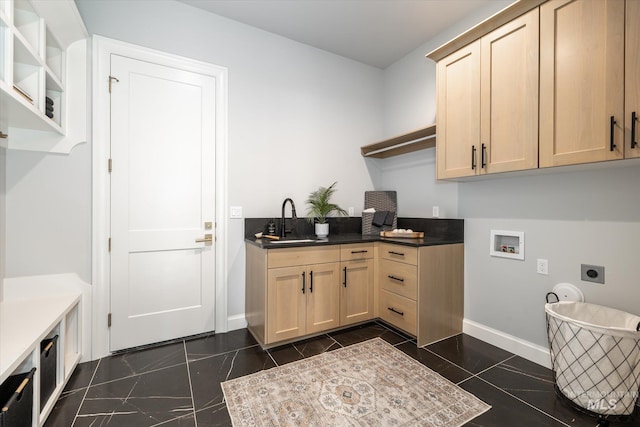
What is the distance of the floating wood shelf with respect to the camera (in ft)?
8.53

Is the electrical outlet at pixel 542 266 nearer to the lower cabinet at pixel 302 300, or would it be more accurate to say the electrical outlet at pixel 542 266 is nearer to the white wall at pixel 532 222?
the white wall at pixel 532 222

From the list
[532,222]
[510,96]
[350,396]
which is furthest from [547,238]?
[350,396]

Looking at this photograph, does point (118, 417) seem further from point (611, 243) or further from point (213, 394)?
point (611, 243)

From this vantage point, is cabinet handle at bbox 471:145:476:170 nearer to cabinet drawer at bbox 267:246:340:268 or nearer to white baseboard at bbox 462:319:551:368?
cabinet drawer at bbox 267:246:340:268

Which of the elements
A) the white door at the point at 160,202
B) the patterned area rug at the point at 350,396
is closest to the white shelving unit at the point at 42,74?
the white door at the point at 160,202

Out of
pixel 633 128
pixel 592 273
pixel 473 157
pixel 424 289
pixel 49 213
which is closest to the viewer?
pixel 633 128

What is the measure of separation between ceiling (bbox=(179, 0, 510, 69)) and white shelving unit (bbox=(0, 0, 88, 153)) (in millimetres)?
973

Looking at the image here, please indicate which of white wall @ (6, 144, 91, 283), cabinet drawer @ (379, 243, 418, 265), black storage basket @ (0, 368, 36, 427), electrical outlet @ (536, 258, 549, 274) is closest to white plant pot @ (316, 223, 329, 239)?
cabinet drawer @ (379, 243, 418, 265)

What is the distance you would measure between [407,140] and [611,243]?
5.62 ft

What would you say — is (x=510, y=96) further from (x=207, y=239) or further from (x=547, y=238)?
(x=207, y=239)

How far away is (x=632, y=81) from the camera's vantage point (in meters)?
1.38

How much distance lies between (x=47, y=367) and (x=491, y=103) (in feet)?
10.4

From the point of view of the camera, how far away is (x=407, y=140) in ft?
9.37

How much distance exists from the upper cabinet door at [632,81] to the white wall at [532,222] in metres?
0.21
